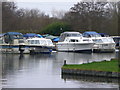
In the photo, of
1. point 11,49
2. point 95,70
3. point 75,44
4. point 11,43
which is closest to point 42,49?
point 11,49

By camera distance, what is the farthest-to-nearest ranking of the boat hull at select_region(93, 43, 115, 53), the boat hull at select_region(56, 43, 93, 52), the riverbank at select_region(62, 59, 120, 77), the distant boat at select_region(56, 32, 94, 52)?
the boat hull at select_region(93, 43, 115, 53)
the boat hull at select_region(56, 43, 93, 52)
the distant boat at select_region(56, 32, 94, 52)
the riverbank at select_region(62, 59, 120, 77)

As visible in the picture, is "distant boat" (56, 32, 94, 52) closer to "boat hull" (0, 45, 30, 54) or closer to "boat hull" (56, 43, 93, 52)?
"boat hull" (56, 43, 93, 52)

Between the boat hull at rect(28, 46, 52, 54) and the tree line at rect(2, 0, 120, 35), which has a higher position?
the tree line at rect(2, 0, 120, 35)

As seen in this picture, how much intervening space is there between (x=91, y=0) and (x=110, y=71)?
2593 inches

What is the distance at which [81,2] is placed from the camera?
9456cm

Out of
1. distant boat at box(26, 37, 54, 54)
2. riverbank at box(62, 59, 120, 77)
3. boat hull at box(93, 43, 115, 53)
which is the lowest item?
boat hull at box(93, 43, 115, 53)

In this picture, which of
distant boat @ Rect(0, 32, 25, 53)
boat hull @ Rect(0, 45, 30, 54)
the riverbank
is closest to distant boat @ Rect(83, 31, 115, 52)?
distant boat @ Rect(0, 32, 25, 53)

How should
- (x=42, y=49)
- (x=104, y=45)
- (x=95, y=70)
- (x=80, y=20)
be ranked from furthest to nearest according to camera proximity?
(x=80, y=20), (x=104, y=45), (x=42, y=49), (x=95, y=70)

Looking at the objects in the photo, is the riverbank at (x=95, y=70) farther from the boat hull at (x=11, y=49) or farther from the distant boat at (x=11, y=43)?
the distant boat at (x=11, y=43)

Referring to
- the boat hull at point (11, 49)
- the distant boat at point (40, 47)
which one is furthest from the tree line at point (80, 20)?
the distant boat at point (40, 47)

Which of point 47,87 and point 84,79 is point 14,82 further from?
point 84,79

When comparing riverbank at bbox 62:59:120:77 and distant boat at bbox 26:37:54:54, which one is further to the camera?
distant boat at bbox 26:37:54:54

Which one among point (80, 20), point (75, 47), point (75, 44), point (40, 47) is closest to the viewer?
point (40, 47)

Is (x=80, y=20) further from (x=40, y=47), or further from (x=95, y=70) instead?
(x=95, y=70)
